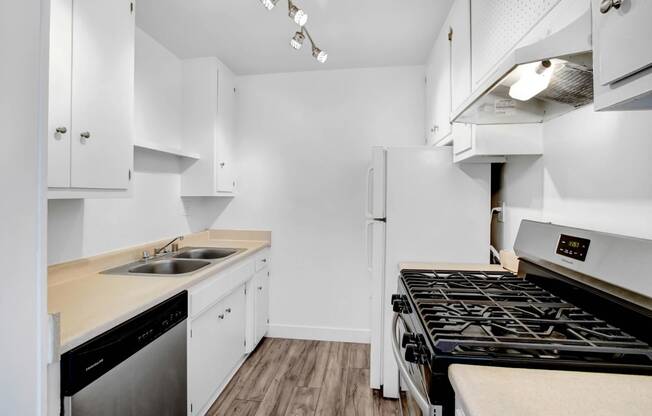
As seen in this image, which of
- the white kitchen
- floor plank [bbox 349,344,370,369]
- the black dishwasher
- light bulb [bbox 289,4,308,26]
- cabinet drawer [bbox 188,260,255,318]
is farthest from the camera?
floor plank [bbox 349,344,370,369]

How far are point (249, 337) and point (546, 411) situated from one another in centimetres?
244

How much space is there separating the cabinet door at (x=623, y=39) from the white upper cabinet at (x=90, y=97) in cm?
174

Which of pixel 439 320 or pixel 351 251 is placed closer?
pixel 439 320

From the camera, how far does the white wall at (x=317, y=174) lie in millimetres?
3018

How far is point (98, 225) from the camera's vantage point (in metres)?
1.95

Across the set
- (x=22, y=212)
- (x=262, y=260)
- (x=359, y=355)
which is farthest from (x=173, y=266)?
(x=22, y=212)

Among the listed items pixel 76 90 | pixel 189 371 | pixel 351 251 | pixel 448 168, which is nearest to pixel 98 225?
pixel 76 90

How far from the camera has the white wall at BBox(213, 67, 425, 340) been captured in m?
3.02

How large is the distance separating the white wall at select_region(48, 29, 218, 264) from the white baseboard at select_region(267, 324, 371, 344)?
1.23 meters

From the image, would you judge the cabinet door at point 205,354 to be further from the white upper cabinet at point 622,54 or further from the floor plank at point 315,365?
the white upper cabinet at point 622,54

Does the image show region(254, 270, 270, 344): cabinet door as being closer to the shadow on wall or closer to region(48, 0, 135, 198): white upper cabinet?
the shadow on wall

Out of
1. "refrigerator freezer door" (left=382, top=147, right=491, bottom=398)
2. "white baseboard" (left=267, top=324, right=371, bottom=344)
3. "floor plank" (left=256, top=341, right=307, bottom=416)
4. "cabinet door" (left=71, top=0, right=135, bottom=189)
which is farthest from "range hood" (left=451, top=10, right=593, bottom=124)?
"white baseboard" (left=267, top=324, right=371, bottom=344)

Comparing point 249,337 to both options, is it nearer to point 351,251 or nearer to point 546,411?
point 351,251

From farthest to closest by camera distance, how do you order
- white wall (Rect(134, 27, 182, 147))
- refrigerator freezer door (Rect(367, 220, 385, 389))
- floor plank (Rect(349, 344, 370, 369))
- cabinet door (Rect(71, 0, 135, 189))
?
floor plank (Rect(349, 344, 370, 369)), white wall (Rect(134, 27, 182, 147)), refrigerator freezer door (Rect(367, 220, 385, 389)), cabinet door (Rect(71, 0, 135, 189))
